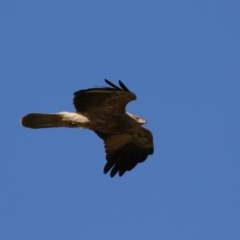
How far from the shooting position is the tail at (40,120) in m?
11.2

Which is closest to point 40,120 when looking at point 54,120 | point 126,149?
point 54,120

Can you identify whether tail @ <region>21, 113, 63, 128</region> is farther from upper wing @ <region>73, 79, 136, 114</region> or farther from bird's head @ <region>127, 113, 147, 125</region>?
bird's head @ <region>127, 113, 147, 125</region>

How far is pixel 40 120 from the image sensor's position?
11172mm

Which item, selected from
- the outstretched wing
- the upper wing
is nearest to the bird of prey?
the upper wing

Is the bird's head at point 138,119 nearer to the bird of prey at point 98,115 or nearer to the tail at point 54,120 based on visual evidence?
the bird of prey at point 98,115

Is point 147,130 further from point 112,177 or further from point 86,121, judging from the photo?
point 86,121

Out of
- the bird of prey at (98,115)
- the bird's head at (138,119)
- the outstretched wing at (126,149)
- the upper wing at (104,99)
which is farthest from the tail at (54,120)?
the outstretched wing at (126,149)

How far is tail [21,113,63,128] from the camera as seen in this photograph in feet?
36.6

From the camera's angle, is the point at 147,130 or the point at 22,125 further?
the point at 147,130

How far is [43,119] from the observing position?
1117 cm

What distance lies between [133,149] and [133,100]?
211 cm

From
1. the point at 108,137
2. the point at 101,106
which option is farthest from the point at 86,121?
the point at 108,137

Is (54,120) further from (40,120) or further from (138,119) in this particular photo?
(138,119)

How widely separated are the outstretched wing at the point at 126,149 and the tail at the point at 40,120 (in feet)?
5.96
